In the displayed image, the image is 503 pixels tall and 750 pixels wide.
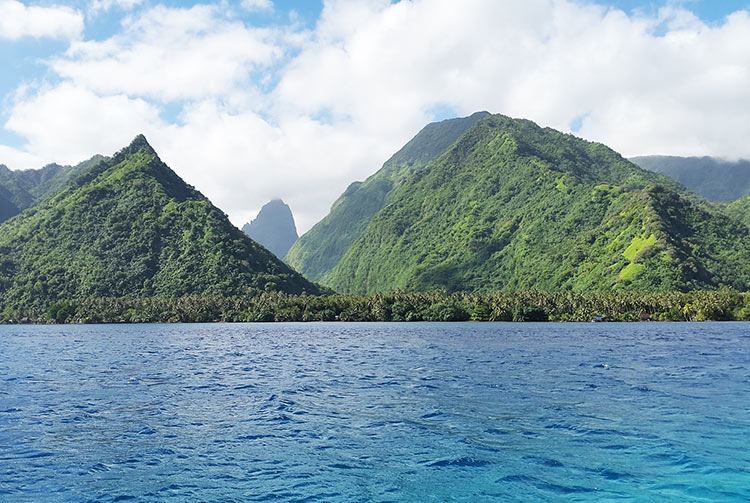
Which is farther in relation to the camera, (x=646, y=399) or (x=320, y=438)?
(x=646, y=399)

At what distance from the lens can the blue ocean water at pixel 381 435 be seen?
903 inches

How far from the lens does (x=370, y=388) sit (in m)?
49.5

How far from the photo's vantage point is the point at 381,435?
31594mm

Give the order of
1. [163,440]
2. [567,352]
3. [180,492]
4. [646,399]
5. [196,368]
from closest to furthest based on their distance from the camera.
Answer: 1. [180,492]
2. [163,440]
3. [646,399]
4. [196,368]
5. [567,352]

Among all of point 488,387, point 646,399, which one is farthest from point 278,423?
point 646,399

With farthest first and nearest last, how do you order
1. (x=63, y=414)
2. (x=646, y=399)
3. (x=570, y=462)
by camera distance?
(x=646, y=399) < (x=63, y=414) < (x=570, y=462)

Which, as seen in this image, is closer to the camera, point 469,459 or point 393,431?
point 469,459

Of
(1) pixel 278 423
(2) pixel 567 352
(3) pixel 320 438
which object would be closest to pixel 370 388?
(1) pixel 278 423

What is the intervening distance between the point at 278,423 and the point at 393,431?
737cm

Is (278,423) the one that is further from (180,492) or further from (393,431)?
(180,492)

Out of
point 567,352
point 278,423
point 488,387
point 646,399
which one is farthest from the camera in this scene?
point 567,352

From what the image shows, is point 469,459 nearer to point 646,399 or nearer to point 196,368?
point 646,399

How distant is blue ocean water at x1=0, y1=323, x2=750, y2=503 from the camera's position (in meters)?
22.9

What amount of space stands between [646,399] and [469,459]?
847 inches
